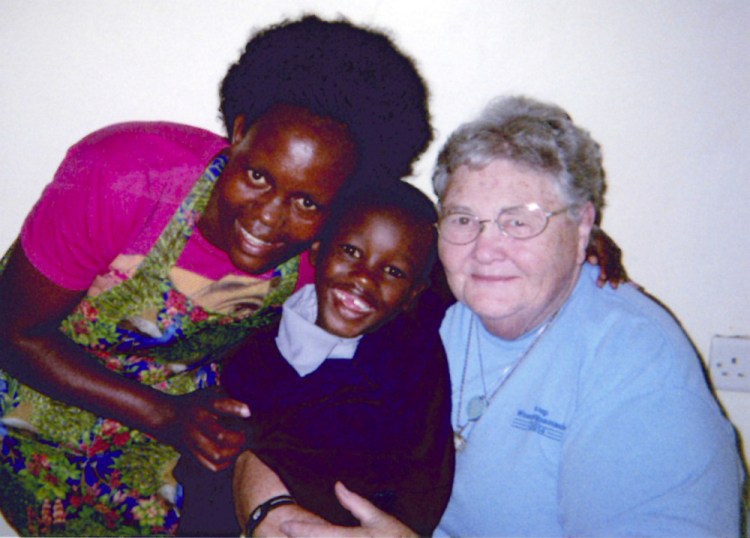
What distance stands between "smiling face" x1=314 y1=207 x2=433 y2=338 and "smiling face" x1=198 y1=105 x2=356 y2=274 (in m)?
0.14

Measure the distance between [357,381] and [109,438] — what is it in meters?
0.64

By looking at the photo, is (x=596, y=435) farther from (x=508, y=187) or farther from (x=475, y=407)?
(x=508, y=187)

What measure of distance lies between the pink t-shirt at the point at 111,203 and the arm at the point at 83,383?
76 mm

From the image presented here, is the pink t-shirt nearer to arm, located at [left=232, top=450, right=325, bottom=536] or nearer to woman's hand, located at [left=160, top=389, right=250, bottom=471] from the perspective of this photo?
woman's hand, located at [left=160, top=389, right=250, bottom=471]

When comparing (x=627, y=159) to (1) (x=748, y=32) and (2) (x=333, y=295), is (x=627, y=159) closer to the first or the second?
A: (1) (x=748, y=32)

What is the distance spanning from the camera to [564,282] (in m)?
1.19

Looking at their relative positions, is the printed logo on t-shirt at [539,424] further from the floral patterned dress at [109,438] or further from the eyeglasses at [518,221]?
the floral patterned dress at [109,438]

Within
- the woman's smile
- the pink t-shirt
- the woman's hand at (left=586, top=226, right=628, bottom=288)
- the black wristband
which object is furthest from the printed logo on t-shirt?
the pink t-shirt

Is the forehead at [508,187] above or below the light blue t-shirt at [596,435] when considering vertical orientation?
above

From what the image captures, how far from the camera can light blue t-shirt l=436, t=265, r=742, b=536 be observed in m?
0.96

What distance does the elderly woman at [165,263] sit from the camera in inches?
44.3

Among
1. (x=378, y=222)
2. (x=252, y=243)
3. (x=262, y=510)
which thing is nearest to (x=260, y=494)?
(x=262, y=510)

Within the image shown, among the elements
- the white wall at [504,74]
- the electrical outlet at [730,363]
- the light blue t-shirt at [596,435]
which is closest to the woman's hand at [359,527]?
the light blue t-shirt at [596,435]

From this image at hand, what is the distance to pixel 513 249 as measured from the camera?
1.15 m
